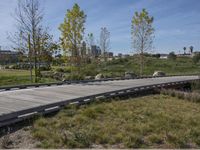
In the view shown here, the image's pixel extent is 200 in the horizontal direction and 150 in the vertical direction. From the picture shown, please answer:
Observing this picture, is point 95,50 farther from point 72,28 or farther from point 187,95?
point 187,95

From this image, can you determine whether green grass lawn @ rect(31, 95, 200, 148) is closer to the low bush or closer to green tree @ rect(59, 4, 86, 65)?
the low bush

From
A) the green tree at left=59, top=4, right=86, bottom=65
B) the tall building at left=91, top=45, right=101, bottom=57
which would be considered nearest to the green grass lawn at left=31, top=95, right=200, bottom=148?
the green tree at left=59, top=4, right=86, bottom=65

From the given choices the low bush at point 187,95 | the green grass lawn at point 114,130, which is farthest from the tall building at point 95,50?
the green grass lawn at point 114,130

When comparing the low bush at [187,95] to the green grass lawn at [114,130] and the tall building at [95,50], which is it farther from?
the tall building at [95,50]

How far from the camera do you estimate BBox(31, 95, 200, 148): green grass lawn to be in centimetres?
644

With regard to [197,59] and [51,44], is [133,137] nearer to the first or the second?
[51,44]

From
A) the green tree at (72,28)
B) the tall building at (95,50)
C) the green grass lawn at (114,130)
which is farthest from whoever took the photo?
the tall building at (95,50)

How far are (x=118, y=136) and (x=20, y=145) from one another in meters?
2.31

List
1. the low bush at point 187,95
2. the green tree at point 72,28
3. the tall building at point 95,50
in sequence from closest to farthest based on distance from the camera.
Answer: the low bush at point 187,95, the green tree at point 72,28, the tall building at point 95,50

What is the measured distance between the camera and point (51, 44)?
80.9ft

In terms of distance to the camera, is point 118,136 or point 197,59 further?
point 197,59

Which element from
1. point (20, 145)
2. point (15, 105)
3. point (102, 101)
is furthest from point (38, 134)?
point (102, 101)

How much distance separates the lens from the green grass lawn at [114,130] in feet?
21.1

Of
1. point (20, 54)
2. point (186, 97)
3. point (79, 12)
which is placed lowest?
point (186, 97)
